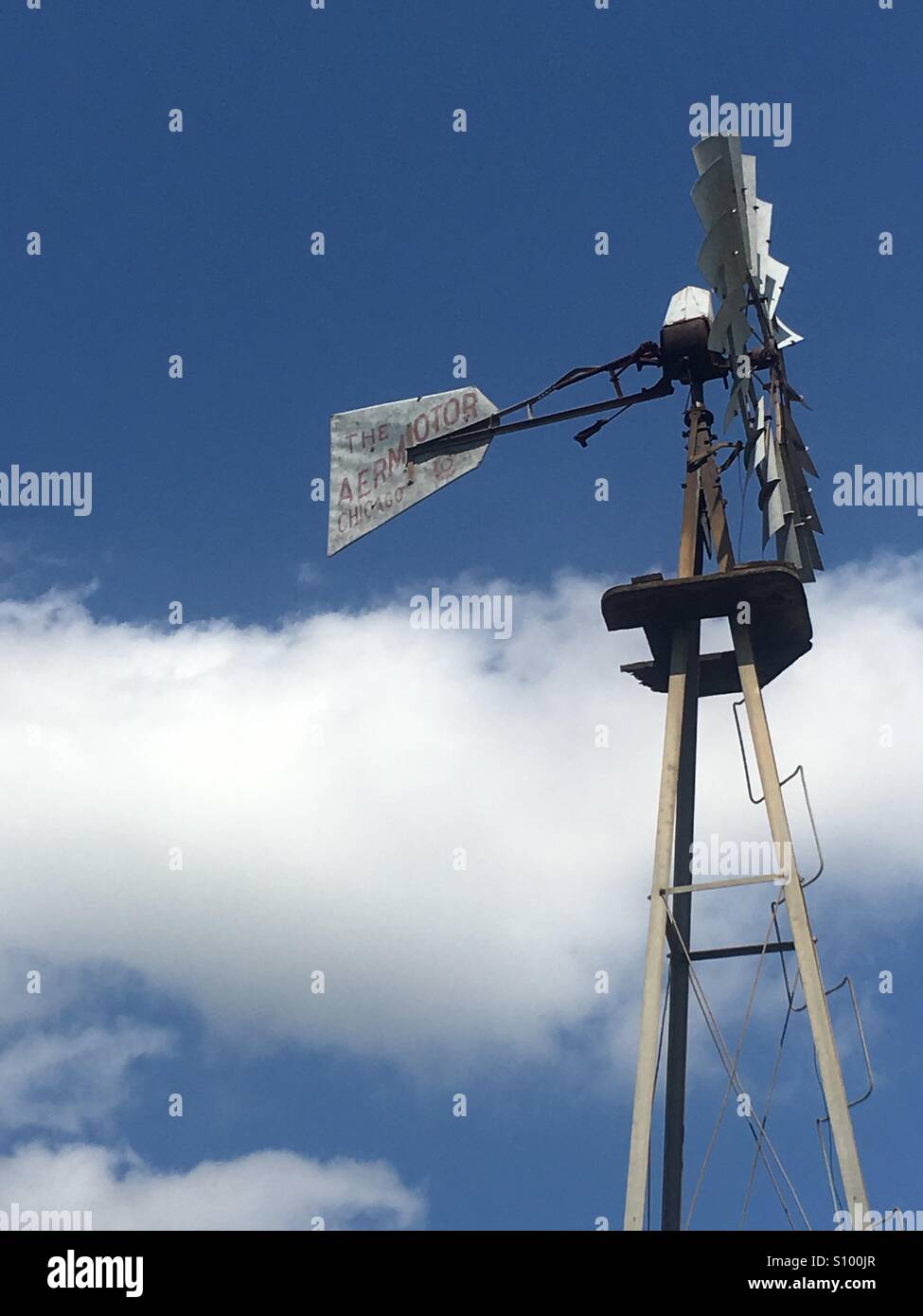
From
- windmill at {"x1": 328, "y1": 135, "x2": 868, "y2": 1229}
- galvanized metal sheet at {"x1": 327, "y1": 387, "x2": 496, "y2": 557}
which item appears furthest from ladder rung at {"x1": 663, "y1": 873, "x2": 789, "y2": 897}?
galvanized metal sheet at {"x1": 327, "y1": 387, "x2": 496, "y2": 557}

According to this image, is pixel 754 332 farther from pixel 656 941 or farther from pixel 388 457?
pixel 656 941

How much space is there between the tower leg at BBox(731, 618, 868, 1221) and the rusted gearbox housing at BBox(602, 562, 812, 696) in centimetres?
38

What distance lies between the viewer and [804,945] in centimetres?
1828

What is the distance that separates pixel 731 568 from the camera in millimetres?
20391

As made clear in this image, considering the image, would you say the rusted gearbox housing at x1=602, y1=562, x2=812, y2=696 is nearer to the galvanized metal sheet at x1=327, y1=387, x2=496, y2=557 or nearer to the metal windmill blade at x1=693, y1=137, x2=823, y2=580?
the metal windmill blade at x1=693, y1=137, x2=823, y2=580

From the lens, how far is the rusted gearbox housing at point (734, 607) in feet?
65.6

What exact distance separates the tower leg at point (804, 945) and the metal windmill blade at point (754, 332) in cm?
170

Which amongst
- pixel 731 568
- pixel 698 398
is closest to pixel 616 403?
pixel 698 398

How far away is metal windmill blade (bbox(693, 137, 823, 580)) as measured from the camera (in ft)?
66.6

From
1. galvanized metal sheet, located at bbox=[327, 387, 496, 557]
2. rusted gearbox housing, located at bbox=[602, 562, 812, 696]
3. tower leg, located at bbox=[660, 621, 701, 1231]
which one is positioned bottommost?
tower leg, located at bbox=[660, 621, 701, 1231]

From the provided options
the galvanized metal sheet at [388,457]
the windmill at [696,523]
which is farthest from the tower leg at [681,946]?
the galvanized metal sheet at [388,457]
